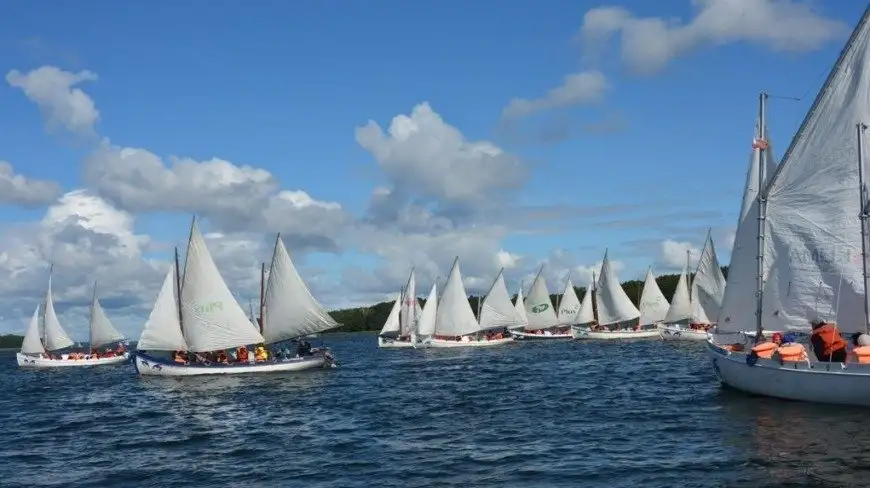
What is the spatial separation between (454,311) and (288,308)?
39.0 meters

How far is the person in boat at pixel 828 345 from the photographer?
Result: 112 ft

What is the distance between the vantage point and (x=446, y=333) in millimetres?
104938

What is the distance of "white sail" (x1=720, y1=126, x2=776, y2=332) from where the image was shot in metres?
42.7

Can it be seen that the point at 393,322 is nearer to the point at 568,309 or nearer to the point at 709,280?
the point at 568,309

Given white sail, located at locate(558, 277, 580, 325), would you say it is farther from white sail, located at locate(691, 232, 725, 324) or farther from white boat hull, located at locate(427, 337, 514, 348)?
white sail, located at locate(691, 232, 725, 324)

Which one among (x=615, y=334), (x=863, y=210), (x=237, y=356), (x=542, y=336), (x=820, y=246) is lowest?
(x=542, y=336)

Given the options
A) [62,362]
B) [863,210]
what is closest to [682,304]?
[62,362]

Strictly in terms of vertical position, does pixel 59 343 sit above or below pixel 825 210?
below

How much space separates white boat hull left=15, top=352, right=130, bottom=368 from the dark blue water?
155ft

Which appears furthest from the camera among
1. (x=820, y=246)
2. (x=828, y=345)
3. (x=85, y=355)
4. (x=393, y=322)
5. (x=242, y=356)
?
(x=393, y=322)

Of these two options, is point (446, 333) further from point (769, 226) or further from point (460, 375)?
point (769, 226)

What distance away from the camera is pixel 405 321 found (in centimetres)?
11244

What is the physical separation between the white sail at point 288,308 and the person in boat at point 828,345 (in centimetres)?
4054

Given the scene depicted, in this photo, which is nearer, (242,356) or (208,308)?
(208,308)
